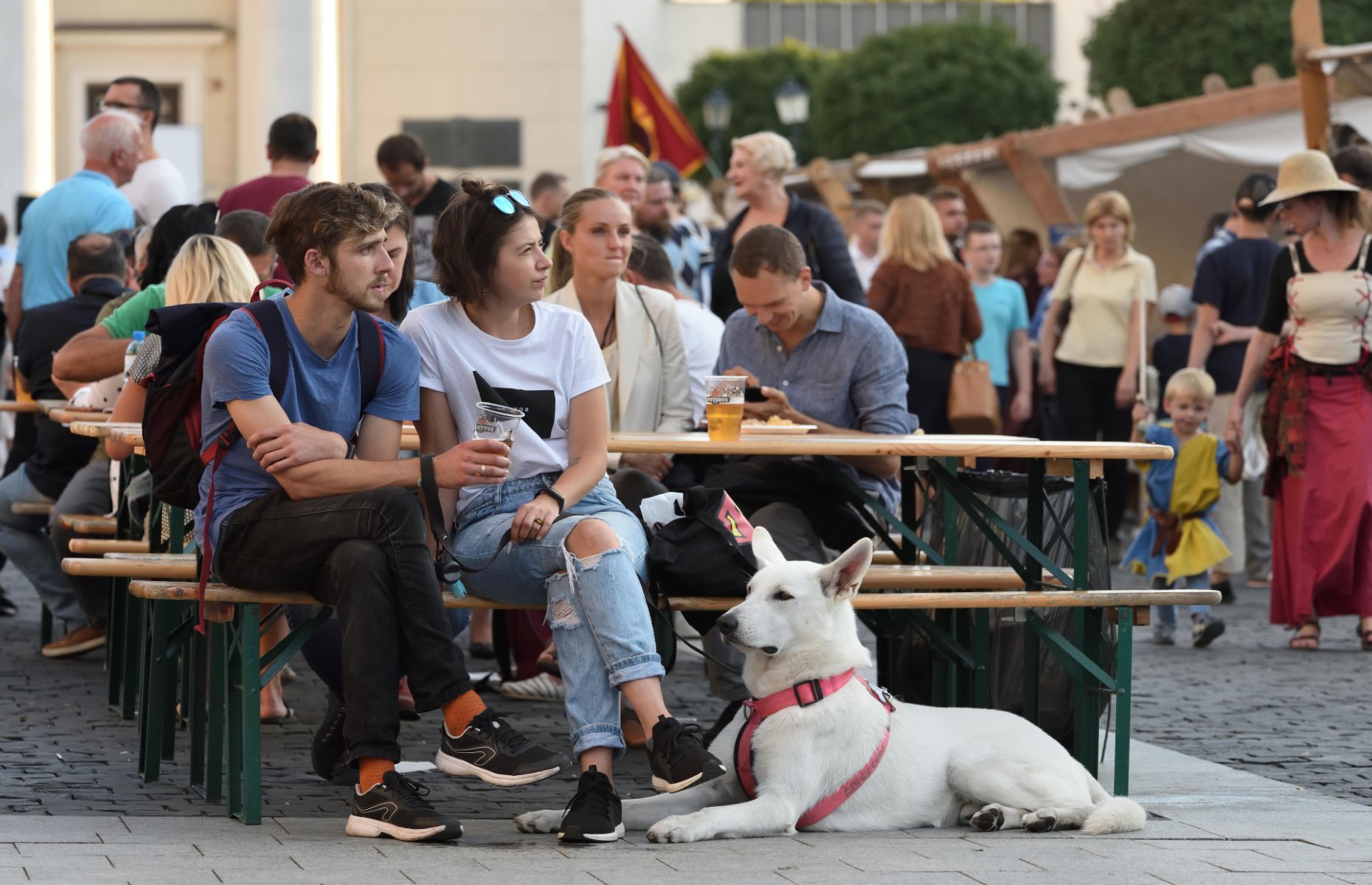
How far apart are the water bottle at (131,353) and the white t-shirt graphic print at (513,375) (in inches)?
60.6

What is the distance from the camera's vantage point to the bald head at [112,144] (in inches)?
423

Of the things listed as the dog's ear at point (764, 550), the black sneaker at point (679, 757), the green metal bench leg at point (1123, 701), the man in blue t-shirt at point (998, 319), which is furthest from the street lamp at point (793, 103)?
the black sneaker at point (679, 757)

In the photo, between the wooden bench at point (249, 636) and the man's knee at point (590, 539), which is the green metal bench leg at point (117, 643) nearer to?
the wooden bench at point (249, 636)

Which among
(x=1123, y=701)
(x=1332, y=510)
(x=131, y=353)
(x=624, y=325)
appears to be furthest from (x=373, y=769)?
(x=1332, y=510)

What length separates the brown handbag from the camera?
11.2 m

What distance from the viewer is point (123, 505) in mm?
7379

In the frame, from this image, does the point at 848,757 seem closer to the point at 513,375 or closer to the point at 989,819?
the point at 989,819

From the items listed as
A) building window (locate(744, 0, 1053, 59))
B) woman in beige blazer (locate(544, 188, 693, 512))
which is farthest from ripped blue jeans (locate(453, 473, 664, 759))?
building window (locate(744, 0, 1053, 59))

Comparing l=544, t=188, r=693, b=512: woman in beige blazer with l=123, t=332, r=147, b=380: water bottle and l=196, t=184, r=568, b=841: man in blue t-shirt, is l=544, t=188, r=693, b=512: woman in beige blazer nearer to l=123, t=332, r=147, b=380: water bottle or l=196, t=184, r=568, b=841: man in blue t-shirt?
l=123, t=332, r=147, b=380: water bottle

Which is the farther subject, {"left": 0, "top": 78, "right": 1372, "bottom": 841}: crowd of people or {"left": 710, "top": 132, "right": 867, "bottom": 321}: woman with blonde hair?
{"left": 710, "top": 132, "right": 867, "bottom": 321}: woman with blonde hair

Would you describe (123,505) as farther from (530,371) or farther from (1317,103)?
(1317,103)

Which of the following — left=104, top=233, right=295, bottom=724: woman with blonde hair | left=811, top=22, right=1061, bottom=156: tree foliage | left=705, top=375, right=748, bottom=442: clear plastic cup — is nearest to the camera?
left=705, top=375, right=748, bottom=442: clear plastic cup

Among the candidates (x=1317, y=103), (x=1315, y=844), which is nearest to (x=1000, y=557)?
(x=1315, y=844)

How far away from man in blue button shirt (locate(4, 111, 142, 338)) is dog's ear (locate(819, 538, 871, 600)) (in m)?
5.87
